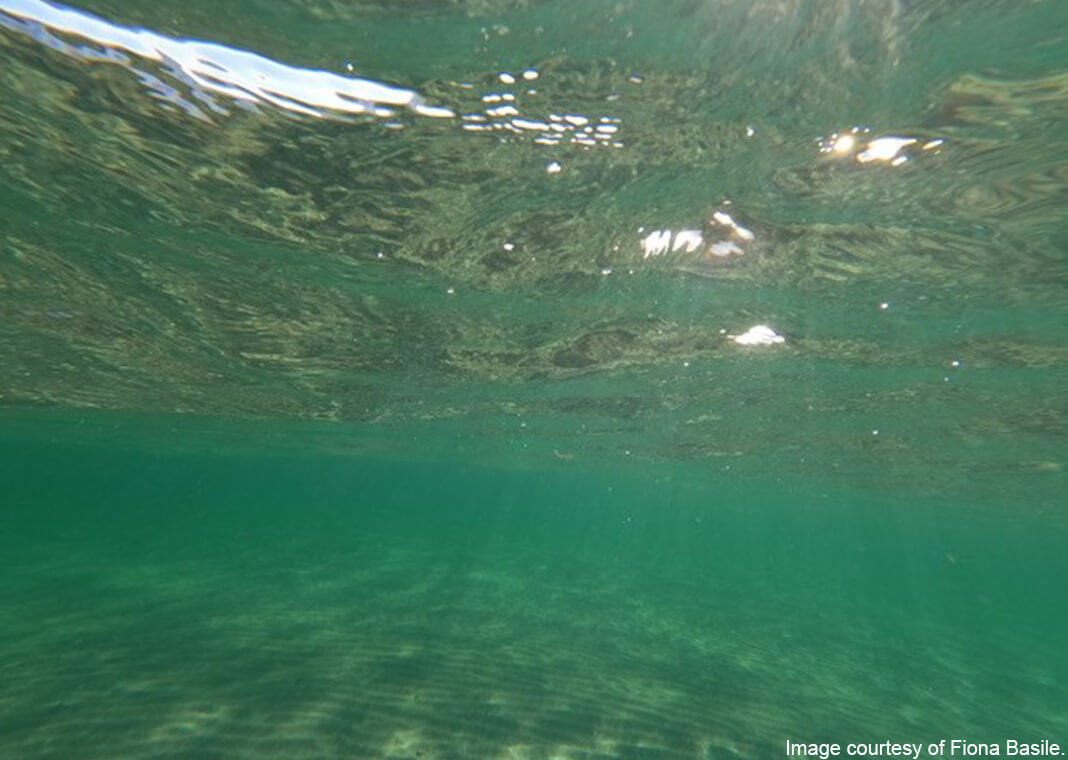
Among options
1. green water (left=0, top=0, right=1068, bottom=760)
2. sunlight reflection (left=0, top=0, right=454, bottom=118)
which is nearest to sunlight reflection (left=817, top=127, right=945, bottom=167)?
green water (left=0, top=0, right=1068, bottom=760)

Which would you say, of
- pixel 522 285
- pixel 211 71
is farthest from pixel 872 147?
pixel 211 71

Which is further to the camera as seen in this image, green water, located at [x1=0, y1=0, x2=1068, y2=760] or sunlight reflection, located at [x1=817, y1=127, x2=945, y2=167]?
sunlight reflection, located at [x1=817, y1=127, x2=945, y2=167]

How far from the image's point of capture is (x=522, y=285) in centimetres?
1332

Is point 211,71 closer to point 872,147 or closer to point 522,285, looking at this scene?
point 522,285

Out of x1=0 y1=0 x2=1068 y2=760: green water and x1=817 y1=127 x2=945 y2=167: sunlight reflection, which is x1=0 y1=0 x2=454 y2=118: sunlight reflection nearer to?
x1=0 y1=0 x2=1068 y2=760: green water

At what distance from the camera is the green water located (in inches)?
269

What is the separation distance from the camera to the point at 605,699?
452 inches

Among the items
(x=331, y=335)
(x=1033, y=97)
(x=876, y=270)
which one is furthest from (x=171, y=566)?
(x=1033, y=97)

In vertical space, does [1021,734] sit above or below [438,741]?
below

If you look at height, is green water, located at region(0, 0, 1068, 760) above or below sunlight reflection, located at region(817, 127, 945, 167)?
→ below

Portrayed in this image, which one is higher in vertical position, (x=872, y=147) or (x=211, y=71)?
(x=872, y=147)

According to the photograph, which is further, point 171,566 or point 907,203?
point 171,566

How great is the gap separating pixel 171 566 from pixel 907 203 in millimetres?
28888

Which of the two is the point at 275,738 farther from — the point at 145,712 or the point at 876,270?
the point at 876,270
